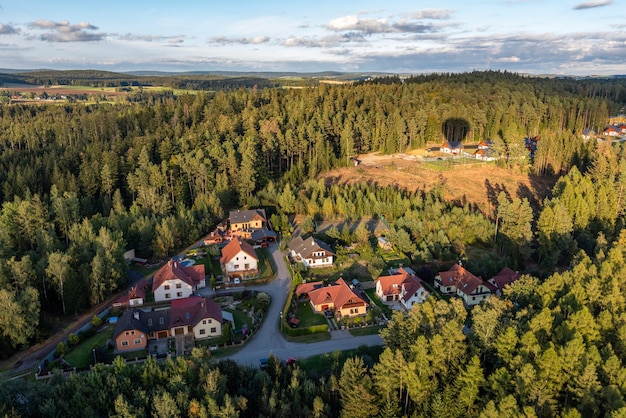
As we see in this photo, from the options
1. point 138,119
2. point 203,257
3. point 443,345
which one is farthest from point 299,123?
point 443,345

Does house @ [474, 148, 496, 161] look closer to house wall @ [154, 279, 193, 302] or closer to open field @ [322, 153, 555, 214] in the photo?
open field @ [322, 153, 555, 214]

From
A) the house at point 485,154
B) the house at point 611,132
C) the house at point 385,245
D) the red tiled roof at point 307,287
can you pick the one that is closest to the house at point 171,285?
the red tiled roof at point 307,287

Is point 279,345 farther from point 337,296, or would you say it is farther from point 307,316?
point 337,296

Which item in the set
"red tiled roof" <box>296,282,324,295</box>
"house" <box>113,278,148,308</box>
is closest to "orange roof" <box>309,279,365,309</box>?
"red tiled roof" <box>296,282,324,295</box>

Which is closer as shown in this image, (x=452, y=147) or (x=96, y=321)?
(x=96, y=321)

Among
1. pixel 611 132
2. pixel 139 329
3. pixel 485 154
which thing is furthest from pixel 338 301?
pixel 611 132

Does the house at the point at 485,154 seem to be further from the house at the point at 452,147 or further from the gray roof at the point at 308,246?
the gray roof at the point at 308,246
